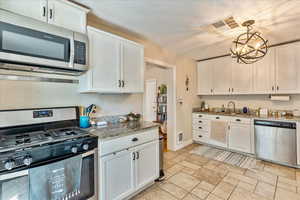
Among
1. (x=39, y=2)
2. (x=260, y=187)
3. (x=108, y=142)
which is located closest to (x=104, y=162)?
(x=108, y=142)

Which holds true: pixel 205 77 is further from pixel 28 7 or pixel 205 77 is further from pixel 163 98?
pixel 28 7

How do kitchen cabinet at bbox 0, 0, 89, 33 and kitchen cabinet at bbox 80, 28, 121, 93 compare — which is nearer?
kitchen cabinet at bbox 0, 0, 89, 33

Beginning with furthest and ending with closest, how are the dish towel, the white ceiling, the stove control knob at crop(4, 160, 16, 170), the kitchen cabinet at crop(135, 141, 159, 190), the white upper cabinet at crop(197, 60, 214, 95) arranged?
1. the white upper cabinet at crop(197, 60, 214, 95)
2. the kitchen cabinet at crop(135, 141, 159, 190)
3. the white ceiling
4. the dish towel
5. the stove control knob at crop(4, 160, 16, 170)

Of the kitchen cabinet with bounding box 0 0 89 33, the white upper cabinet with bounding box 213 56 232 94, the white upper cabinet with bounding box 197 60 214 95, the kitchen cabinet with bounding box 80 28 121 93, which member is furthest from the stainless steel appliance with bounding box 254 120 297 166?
the kitchen cabinet with bounding box 0 0 89 33

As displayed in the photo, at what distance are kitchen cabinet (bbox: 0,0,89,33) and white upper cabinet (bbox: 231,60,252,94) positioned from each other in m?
3.57

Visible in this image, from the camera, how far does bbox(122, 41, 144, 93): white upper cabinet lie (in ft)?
6.93

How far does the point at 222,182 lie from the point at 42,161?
8.07ft

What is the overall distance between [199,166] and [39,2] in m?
3.38

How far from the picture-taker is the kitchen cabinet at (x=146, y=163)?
1.90 meters

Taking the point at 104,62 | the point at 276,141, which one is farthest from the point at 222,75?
the point at 104,62

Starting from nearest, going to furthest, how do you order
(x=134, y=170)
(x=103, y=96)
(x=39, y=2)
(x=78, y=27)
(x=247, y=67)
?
(x=39, y=2) < (x=78, y=27) < (x=134, y=170) < (x=103, y=96) < (x=247, y=67)

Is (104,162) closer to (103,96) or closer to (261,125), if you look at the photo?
(103,96)

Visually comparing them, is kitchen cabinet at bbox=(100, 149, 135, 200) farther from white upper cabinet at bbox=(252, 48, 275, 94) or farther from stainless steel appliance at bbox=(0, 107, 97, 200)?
white upper cabinet at bbox=(252, 48, 275, 94)

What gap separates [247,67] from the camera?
3.47 m
